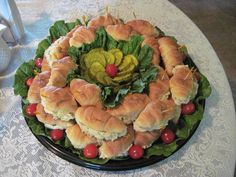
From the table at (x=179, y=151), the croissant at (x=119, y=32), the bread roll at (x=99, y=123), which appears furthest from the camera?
the croissant at (x=119, y=32)

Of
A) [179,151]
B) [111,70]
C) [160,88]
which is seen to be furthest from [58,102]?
[179,151]

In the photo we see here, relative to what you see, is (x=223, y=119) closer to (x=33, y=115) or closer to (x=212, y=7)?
A: (x=33, y=115)

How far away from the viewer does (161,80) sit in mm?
943

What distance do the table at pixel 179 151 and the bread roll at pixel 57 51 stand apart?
8.4 inches

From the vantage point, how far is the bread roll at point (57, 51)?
0.99 meters

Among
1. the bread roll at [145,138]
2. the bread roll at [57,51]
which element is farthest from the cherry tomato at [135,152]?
the bread roll at [57,51]

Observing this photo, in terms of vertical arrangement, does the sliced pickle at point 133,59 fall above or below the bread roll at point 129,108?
above

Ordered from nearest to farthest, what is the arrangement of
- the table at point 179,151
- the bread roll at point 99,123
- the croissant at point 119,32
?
the bread roll at point 99,123
the table at point 179,151
the croissant at point 119,32

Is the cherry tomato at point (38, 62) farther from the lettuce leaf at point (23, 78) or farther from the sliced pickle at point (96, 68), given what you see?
the sliced pickle at point (96, 68)

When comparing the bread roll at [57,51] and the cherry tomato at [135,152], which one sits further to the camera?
the bread roll at [57,51]

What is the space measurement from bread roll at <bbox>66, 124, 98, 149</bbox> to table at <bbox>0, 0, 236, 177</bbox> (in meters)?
0.10

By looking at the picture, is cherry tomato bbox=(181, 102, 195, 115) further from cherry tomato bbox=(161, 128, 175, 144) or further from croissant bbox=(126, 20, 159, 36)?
croissant bbox=(126, 20, 159, 36)

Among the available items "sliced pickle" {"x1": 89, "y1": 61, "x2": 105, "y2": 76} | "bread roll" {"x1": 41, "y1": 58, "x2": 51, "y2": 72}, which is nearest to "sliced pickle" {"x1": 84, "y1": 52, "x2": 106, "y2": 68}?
"sliced pickle" {"x1": 89, "y1": 61, "x2": 105, "y2": 76}

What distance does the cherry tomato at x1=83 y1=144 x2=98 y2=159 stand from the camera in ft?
2.82
